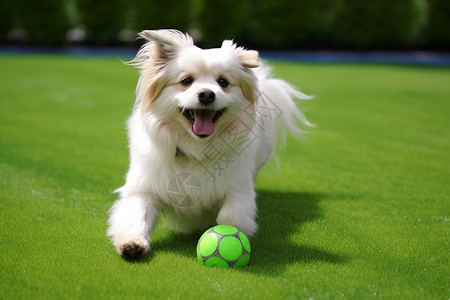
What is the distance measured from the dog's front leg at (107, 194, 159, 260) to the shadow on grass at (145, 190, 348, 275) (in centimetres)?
14

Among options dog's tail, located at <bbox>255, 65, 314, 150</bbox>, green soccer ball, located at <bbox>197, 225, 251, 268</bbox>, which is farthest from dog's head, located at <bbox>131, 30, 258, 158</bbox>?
dog's tail, located at <bbox>255, 65, 314, 150</bbox>

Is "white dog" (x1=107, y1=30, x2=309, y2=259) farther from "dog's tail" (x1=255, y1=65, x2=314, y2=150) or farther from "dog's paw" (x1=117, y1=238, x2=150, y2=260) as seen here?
"dog's tail" (x1=255, y1=65, x2=314, y2=150)

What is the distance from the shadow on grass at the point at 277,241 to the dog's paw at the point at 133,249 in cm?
9

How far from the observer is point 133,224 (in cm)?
361

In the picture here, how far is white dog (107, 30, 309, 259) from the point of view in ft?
12.2

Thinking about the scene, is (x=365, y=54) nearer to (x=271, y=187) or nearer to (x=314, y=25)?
(x=314, y=25)

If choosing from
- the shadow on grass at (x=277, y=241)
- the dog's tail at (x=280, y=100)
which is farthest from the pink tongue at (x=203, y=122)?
the dog's tail at (x=280, y=100)

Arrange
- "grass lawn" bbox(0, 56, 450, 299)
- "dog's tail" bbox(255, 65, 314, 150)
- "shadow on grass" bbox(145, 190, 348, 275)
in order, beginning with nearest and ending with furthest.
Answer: "grass lawn" bbox(0, 56, 450, 299)
"shadow on grass" bbox(145, 190, 348, 275)
"dog's tail" bbox(255, 65, 314, 150)

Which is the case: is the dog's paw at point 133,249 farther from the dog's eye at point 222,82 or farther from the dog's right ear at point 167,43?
the dog's right ear at point 167,43

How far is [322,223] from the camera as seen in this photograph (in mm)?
4453

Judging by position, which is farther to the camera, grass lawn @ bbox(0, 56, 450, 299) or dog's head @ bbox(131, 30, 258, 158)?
dog's head @ bbox(131, 30, 258, 158)

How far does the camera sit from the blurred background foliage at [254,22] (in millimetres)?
26609

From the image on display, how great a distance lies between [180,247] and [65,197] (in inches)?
69.9

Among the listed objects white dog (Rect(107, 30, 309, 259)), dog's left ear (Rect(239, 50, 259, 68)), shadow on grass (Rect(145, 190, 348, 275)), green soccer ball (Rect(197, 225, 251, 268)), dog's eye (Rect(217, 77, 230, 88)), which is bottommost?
shadow on grass (Rect(145, 190, 348, 275))
